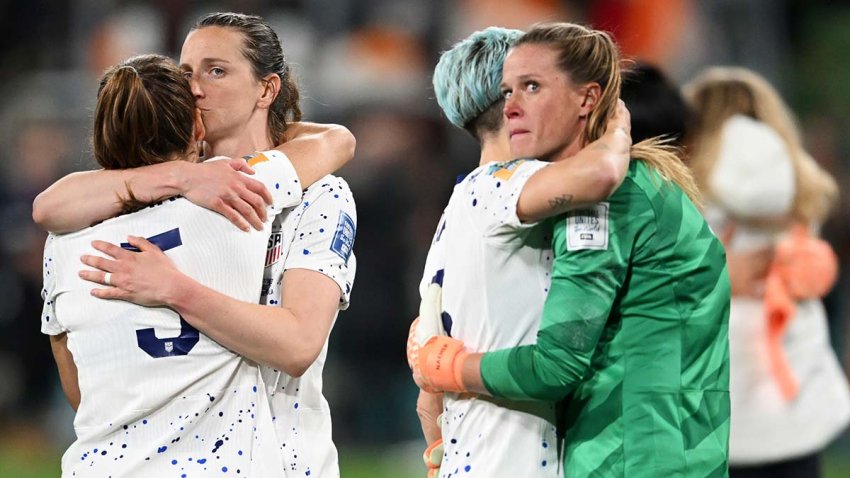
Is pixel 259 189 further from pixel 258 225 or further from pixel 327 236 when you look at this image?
pixel 327 236

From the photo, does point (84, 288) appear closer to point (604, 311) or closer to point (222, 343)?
point (222, 343)

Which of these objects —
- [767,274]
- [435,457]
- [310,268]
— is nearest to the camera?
[310,268]

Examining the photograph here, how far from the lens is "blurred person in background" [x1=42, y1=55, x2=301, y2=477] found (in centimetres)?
286

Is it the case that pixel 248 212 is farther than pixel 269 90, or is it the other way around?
pixel 269 90

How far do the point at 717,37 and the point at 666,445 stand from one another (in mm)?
8460

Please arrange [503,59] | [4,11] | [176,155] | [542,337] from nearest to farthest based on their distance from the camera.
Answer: [542,337]
[176,155]
[503,59]
[4,11]

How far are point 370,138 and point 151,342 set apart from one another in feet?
25.5

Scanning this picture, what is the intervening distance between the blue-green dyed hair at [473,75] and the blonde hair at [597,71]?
179mm

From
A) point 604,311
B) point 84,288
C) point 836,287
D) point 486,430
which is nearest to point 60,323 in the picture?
point 84,288

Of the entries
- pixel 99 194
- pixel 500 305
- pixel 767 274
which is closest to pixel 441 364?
pixel 500 305

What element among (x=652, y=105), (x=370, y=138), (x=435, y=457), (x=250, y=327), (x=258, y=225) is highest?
(x=652, y=105)

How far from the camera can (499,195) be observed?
291 cm

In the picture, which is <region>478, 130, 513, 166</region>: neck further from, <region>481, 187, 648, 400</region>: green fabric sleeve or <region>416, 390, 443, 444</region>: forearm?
<region>416, 390, 443, 444</region>: forearm

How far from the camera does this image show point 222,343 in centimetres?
288
